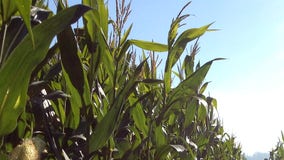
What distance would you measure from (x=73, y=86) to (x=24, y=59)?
322mm

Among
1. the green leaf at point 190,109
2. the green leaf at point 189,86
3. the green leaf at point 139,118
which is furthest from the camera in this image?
the green leaf at point 190,109

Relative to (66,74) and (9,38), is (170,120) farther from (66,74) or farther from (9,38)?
(9,38)

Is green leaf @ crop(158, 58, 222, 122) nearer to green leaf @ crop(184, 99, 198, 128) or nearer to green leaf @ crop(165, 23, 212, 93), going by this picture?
green leaf @ crop(165, 23, 212, 93)

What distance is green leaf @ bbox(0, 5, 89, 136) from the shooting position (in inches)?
30.7

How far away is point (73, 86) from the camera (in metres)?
1.10

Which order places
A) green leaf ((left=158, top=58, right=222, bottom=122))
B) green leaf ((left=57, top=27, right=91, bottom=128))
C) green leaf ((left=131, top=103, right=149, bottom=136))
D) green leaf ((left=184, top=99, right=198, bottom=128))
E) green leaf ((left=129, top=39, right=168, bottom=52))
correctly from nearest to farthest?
green leaf ((left=57, top=27, right=91, bottom=128)), green leaf ((left=129, top=39, right=168, bottom=52)), green leaf ((left=131, top=103, right=149, bottom=136)), green leaf ((left=158, top=58, right=222, bottom=122)), green leaf ((left=184, top=99, right=198, bottom=128))

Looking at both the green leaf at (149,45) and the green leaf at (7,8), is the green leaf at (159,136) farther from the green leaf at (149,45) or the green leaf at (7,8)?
the green leaf at (7,8)

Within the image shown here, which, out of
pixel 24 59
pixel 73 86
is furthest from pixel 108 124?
pixel 24 59

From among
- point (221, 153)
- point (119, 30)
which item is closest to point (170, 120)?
point (119, 30)

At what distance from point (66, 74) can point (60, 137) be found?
267 millimetres

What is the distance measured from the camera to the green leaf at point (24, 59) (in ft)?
2.56

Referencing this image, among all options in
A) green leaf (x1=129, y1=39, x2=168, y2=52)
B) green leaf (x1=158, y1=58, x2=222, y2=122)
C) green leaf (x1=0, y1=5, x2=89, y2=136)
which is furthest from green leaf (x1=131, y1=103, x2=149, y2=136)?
green leaf (x1=0, y1=5, x2=89, y2=136)

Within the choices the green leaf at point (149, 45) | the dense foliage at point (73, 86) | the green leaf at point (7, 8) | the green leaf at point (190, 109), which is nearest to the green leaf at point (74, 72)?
the dense foliage at point (73, 86)

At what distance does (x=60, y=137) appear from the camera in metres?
1.26
